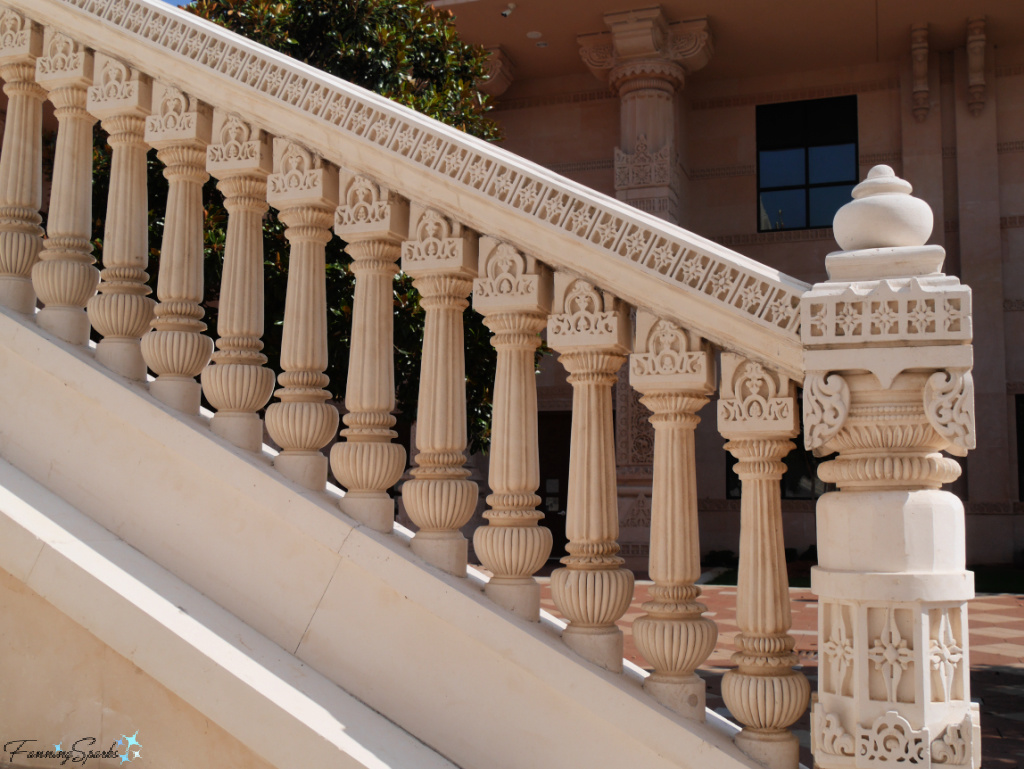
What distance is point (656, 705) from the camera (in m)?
2.30

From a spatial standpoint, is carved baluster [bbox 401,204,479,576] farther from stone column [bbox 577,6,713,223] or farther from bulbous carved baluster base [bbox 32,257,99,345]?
stone column [bbox 577,6,713,223]

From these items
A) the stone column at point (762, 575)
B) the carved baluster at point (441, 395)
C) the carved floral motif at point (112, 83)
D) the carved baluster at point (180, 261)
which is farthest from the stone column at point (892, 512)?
the carved floral motif at point (112, 83)

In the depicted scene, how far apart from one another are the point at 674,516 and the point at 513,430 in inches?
19.3

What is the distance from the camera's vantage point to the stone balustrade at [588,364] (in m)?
2.10

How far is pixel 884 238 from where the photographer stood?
2.23 meters

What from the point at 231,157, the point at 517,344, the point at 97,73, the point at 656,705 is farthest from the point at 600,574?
the point at 97,73

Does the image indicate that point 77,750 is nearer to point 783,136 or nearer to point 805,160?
point 805,160

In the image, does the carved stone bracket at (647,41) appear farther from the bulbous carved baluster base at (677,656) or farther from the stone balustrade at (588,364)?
the bulbous carved baluster base at (677,656)

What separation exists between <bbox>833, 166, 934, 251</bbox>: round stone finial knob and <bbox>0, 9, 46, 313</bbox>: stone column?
2.72 meters

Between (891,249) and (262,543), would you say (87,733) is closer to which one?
(262,543)

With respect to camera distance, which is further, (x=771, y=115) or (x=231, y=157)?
(x=771, y=115)

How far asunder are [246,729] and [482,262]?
4.47 feet

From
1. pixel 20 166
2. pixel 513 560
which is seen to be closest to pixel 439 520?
pixel 513 560

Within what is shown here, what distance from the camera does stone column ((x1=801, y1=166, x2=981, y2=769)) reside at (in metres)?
2.05
